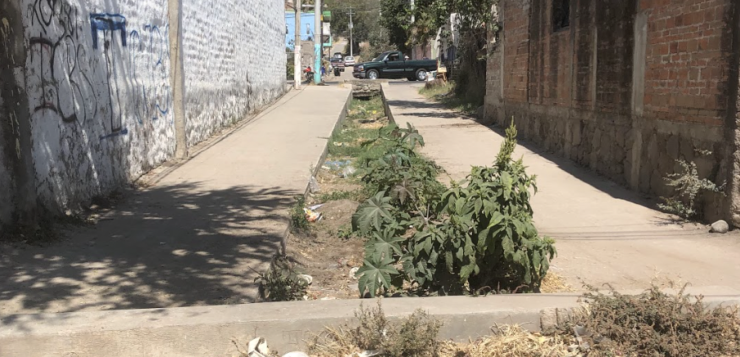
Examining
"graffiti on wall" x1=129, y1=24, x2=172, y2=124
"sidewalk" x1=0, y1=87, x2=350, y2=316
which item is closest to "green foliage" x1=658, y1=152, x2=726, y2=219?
"sidewalk" x1=0, y1=87, x2=350, y2=316

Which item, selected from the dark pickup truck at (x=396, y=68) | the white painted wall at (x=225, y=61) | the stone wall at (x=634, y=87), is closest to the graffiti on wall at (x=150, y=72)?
the white painted wall at (x=225, y=61)

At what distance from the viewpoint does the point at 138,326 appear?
11.7 ft

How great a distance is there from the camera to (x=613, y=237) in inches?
266

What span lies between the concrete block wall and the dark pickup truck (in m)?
30.7

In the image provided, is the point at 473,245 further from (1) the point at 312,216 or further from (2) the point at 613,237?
(1) the point at 312,216

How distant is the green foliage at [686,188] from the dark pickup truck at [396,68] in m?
35.4

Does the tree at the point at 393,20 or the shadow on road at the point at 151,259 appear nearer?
the shadow on road at the point at 151,259

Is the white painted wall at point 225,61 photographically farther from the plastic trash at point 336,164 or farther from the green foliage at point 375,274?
the green foliage at point 375,274

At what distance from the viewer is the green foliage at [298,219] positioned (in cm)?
696

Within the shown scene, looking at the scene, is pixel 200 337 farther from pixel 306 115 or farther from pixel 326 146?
pixel 306 115

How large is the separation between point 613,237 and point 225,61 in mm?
10340

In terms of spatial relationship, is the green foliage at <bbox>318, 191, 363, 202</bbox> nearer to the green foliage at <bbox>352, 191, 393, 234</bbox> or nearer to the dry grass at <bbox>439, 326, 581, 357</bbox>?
the green foliage at <bbox>352, 191, 393, 234</bbox>

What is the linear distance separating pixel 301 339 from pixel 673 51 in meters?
5.80

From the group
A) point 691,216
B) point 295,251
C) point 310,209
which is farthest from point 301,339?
point 691,216
